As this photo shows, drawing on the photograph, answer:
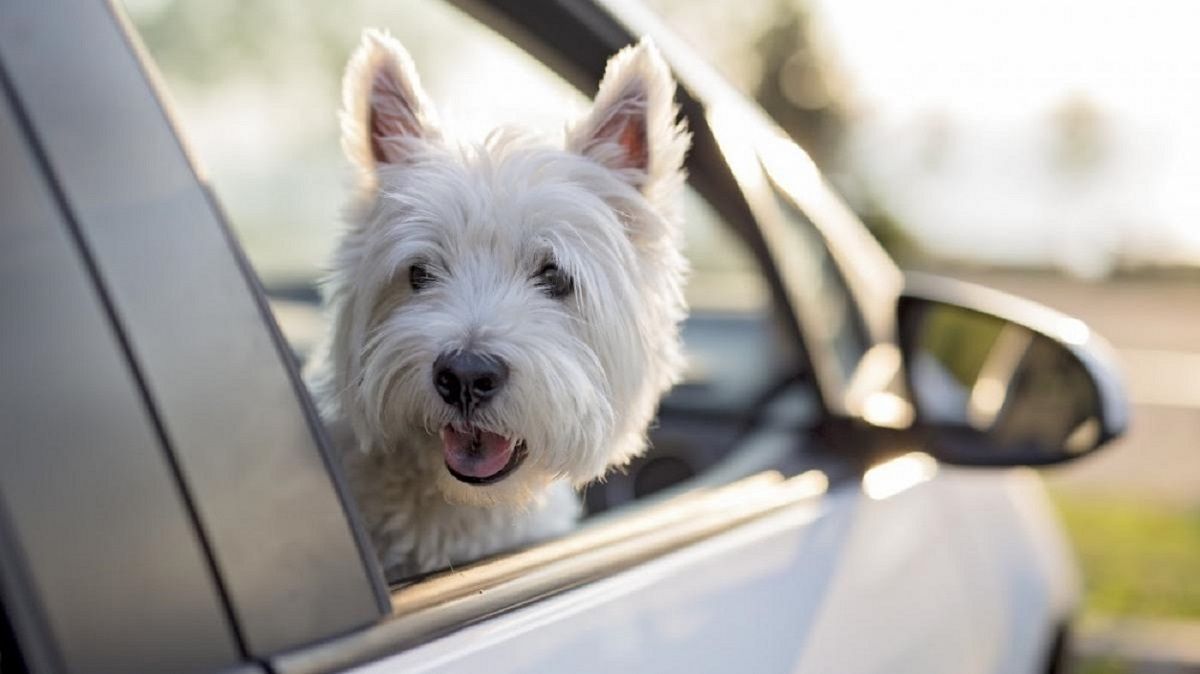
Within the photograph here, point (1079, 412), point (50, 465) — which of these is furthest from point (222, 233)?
point (1079, 412)

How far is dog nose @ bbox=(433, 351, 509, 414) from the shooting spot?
1.98 m

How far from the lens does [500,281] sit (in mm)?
2193

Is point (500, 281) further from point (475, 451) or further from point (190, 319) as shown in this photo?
point (190, 319)

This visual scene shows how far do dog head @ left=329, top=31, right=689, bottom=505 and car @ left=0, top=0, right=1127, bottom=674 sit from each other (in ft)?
0.66

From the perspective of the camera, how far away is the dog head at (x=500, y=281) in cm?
203

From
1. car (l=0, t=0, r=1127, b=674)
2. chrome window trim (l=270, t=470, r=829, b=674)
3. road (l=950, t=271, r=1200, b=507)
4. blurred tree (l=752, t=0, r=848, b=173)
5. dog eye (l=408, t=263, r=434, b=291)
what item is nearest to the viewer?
car (l=0, t=0, r=1127, b=674)

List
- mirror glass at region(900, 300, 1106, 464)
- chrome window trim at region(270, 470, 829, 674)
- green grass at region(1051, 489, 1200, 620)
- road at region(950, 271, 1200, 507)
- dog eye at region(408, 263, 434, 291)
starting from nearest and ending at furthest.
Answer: chrome window trim at region(270, 470, 829, 674) → dog eye at region(408, 263, 434, 291) → mirror glass at region(900, 300, 1106, 464) → green grass at region(1051, 489, 1200, 620) → road at region(950, 271, 1200, 507)

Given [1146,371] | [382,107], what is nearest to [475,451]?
[382,107]

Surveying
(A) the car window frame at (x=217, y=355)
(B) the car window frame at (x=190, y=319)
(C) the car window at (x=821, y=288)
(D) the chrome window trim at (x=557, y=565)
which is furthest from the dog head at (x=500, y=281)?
(C) the car window at (x=821, y=288)

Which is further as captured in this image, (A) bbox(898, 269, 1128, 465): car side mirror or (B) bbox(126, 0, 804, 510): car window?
(A) bbox(898, 269, 1128, 465): car side mirror

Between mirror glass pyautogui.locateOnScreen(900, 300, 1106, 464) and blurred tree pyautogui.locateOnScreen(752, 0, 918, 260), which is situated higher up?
blurred tree pyautogui.locateOnScreen(752, 0, 918, 260)

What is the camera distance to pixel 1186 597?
8.06 m

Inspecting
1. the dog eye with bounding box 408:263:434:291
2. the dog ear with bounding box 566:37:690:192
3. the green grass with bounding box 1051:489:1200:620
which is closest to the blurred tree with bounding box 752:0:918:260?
the green grass with bounding box 1051:489:1200:620

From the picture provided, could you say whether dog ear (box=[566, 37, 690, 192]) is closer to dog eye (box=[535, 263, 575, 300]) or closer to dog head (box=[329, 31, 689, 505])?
dog head (box=[329, 31, 689, 505])
